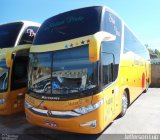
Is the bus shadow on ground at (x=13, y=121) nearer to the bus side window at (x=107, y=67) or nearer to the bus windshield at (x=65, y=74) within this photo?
the bus windshield at (x=65, y=74)

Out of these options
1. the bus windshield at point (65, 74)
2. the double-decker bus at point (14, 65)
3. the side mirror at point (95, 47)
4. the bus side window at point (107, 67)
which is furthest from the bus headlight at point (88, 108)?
the double-decker bus at point (14, 65)

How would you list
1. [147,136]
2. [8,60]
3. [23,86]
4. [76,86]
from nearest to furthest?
1. [76,86]
2. [147,136]
3. [8,60]
4. [23,86]

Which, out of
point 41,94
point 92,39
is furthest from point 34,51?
point 92,39

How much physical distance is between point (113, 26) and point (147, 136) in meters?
3.14

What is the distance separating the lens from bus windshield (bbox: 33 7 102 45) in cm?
540

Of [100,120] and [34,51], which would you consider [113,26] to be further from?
[100,120]

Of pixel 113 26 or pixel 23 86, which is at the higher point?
pixel 113 26

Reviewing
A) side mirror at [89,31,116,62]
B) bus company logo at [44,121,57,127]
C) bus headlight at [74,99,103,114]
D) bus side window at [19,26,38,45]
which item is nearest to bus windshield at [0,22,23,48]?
bus side window at [19,26,38,45]

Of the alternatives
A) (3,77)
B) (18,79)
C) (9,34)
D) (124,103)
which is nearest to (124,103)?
(124,103)

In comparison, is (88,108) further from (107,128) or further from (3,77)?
(3,77)

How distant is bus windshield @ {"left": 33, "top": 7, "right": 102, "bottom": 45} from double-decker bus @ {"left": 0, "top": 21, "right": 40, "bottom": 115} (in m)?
1.41

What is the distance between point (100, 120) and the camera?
16.2 feet

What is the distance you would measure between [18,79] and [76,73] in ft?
10.1

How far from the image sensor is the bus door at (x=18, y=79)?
724 cm
